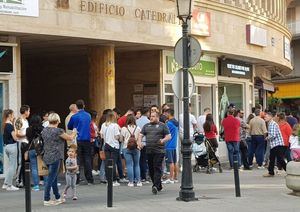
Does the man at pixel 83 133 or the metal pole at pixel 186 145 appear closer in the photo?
the metal pole at pixel 186 145

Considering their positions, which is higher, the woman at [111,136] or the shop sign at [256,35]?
the shop sign at [256,35]

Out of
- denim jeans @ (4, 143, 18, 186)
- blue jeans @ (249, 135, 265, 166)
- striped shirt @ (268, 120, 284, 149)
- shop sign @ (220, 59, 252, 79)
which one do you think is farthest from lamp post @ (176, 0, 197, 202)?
shop sign @ (220, 59, 252, 79)

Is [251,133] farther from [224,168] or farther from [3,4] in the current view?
[3,4]

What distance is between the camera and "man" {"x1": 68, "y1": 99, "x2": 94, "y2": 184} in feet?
45.8

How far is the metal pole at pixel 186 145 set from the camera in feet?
37.8

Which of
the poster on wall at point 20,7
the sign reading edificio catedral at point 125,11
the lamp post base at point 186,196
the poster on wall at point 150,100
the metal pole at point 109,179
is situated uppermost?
the sign reading edificio catedral at point 125,11

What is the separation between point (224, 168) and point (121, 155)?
207 inches

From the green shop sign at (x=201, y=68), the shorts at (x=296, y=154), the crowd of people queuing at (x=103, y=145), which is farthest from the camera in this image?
the green shop sign at (x=201, y=68)

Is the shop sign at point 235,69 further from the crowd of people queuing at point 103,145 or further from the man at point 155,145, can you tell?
the man at point 155,145

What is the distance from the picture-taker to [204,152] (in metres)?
16.9

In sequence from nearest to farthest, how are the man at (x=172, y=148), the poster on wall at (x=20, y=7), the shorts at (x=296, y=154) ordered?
1. the shorts at (x=296, y=154)
2. the man at (x=172, y=148)
3. the poster on wall at (x=20, y=7)

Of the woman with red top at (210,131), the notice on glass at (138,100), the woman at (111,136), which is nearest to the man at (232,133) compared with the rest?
the woman with red top at (210,131)

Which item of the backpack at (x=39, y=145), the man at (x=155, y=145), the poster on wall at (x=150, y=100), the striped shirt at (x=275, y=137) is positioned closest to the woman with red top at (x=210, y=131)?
the striped shirt at (x=275, y=137)

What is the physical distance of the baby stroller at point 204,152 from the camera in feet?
55.3
